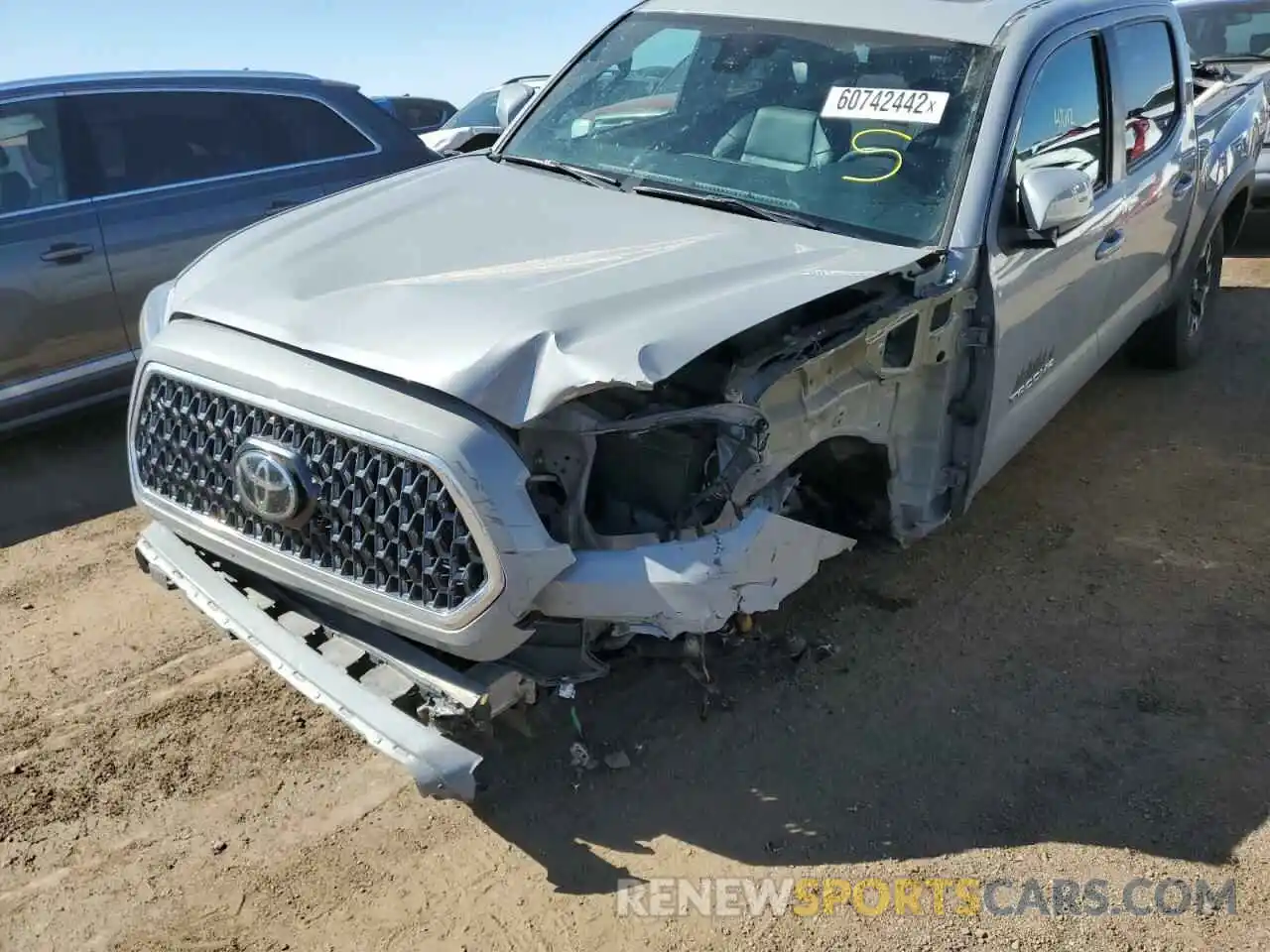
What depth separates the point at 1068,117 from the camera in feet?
13.0

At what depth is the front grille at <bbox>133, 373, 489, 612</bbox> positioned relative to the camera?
2422 millimetres

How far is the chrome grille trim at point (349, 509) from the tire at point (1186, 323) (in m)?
4.68

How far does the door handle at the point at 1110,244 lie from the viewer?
13.9ft

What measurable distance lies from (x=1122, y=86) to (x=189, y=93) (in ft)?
14.5

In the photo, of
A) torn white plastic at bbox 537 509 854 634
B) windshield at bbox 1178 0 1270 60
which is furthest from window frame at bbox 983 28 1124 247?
windshield at bbox 1178 0 1270 60

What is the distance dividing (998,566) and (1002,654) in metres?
0.63

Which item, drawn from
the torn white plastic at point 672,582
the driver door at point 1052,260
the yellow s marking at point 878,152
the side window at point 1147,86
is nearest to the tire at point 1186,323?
the side window at point 1147,86

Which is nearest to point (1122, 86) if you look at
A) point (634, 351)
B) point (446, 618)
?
point (634, 351)

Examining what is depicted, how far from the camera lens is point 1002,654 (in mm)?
3646

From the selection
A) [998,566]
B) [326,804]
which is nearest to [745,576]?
[326,804]

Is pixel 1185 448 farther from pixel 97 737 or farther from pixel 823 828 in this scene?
pixel 97 737

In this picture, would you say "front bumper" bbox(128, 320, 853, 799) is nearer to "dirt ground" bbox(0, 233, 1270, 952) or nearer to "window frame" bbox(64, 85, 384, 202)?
"dirt ground" bbox(0, 233, 1270, 952)

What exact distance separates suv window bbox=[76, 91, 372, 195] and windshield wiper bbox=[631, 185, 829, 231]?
3.03m

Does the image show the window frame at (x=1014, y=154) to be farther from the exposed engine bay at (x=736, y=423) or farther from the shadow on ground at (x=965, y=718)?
the shadow on ground at (x=965, y=718)
